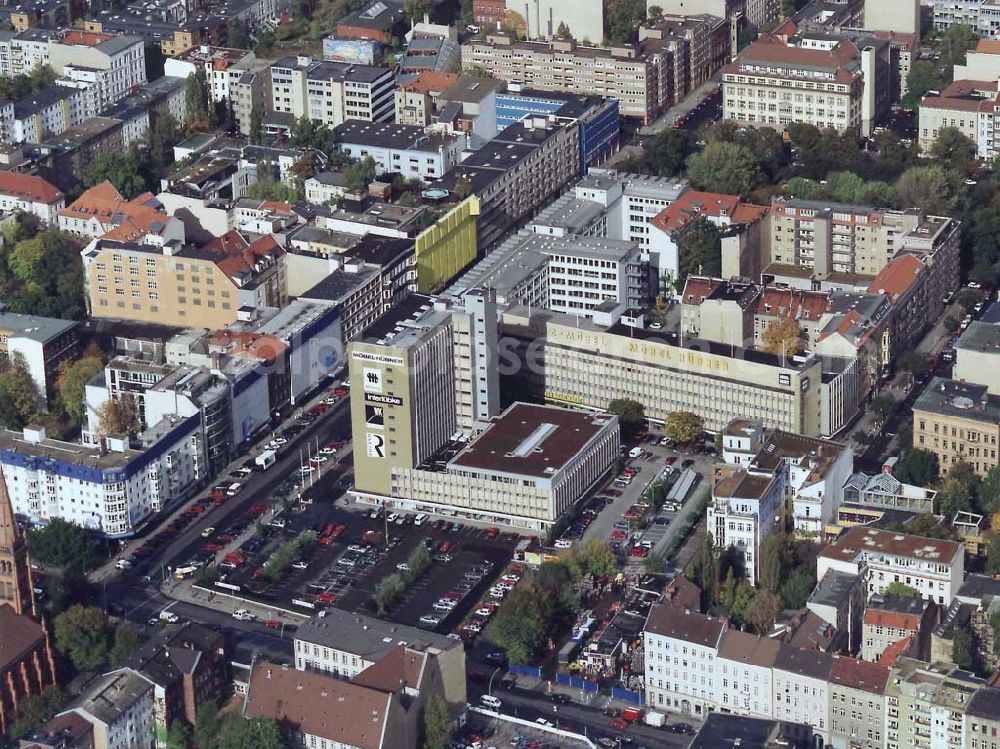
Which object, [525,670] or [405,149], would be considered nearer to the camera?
[525,670]

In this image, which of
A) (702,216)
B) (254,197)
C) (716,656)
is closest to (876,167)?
(702,216)

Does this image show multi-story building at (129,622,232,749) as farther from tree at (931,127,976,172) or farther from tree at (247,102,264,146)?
tree at (931,127,976,172)

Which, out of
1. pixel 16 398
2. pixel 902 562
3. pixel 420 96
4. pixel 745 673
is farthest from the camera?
pixel 420 96

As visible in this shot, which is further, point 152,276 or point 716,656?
point 152,276

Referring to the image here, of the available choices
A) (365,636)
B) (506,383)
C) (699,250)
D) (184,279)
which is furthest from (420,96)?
(365,636)

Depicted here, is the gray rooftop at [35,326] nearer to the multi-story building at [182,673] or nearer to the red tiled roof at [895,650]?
the multi-story building at [182,673]

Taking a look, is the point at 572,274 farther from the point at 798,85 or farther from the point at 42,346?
the point at 798,85

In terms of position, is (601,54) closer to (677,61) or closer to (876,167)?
(677,61)
